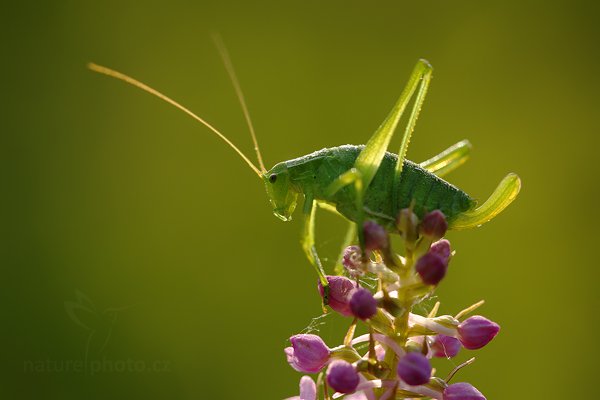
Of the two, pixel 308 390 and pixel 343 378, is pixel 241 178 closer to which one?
pixel 308 390

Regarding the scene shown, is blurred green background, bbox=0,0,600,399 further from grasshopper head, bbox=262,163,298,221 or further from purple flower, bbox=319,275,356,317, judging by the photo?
purple flower, bbox=319,275,356,317

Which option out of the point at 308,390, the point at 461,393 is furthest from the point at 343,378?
the point at 461,393

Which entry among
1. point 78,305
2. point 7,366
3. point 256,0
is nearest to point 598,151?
point 256,0

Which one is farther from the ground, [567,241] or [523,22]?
[523,22]

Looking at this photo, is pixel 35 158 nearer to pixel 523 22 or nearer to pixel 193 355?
pixel 193 355

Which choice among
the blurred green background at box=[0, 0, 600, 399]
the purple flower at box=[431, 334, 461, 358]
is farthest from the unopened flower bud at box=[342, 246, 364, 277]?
the blurred green background at box=[0, 0, 600, 399]

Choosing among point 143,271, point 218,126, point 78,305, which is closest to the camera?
point 78,305

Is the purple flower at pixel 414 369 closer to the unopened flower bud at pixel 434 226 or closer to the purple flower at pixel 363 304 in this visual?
the purple flower at pixel 363 304
